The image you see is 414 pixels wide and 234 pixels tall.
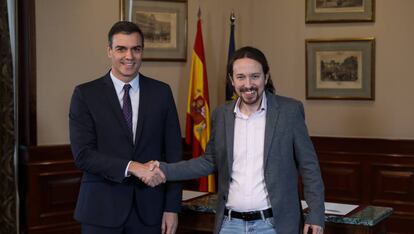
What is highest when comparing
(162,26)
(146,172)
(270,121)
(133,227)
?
(162,26)

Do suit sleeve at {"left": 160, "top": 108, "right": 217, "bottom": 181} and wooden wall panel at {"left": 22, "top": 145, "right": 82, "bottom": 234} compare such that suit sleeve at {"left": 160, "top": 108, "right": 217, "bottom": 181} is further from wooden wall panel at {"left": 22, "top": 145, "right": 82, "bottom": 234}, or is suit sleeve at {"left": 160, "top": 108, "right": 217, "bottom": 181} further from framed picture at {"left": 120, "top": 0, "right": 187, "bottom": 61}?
framed picture at {"left": 120, "top": 0, "right": 187, "bottom": 61}

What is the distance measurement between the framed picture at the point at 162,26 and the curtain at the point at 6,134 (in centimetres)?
128

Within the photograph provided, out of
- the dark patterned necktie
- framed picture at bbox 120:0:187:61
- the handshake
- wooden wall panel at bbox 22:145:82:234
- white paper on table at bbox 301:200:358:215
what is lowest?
wooden wall panel at bbox 22:145:82:234

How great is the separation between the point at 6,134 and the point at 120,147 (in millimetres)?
1772

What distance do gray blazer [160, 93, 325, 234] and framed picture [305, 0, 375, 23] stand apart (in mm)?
3072

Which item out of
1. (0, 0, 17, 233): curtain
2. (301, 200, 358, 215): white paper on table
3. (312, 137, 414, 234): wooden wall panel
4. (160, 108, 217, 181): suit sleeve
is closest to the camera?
(160, 108, 217, 181): suit sleeve

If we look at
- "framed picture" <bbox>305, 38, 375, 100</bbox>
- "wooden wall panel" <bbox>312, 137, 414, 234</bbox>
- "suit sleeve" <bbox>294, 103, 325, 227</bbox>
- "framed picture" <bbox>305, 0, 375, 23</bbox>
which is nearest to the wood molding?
"wooden wall panel" <bbox>312, 137, 414, 234</bbox>

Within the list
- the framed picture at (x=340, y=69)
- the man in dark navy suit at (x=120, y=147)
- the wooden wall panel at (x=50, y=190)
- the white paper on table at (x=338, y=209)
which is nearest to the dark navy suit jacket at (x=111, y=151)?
the man in dark navy suit at (x=120, y=147)

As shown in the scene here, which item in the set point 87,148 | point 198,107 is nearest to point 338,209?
point 87,148

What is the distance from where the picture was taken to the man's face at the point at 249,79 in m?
2.33

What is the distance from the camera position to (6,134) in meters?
4.05

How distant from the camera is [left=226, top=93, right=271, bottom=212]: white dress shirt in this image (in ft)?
7.64

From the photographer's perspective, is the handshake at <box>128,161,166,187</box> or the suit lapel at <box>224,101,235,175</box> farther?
the handshake at <box>128,161,166,187</box>

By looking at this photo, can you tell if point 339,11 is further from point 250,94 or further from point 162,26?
point 250,94
